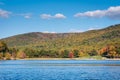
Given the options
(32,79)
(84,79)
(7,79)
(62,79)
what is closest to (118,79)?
(84,79)

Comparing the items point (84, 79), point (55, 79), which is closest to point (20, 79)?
point (55, 79)

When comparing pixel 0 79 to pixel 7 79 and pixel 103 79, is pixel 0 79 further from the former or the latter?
pixel 103 79

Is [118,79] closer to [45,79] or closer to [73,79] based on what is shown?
[73,79]

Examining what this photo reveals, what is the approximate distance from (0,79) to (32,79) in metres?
6.51

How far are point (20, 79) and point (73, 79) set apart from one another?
1071 cm

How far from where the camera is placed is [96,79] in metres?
65.6

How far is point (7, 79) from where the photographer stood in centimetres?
6712

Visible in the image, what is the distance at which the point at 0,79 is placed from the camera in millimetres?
67188

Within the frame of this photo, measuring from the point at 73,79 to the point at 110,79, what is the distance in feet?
24.2

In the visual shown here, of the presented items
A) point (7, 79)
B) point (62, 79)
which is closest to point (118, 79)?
point (62, 79)

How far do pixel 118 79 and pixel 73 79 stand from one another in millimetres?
8955

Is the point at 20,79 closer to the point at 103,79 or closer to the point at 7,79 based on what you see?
the point at 7,79

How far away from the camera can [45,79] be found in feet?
221

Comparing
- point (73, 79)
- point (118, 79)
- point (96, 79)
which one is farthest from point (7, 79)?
point (118, 79)
